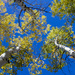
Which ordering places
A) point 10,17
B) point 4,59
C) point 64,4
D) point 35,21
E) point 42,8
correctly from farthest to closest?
point 10,17
point 35,21
point 64,4
point 42,8
point 4,59

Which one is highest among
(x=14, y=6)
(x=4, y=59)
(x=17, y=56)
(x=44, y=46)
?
(x=14, y=6)

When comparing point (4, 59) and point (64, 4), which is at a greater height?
point (64, 4)

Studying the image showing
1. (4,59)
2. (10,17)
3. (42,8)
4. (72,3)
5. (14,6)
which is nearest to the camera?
(4,59)

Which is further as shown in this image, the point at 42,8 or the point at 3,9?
the point at 3,9

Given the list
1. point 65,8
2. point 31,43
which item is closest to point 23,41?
point 31,43

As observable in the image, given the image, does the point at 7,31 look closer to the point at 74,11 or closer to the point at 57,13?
the point at 57,13

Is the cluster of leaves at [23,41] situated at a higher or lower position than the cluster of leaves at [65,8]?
lower

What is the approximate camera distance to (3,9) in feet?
23.9

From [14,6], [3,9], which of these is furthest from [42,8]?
[3,9]

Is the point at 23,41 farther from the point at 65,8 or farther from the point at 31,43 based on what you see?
the point at 65,8

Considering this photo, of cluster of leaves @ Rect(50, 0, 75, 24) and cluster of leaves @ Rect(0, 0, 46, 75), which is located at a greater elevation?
cluster of leaves @ Rect(50, 0, 75, 24)

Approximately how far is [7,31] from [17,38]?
4.49 ft

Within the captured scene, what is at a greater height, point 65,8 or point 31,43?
point 65,8

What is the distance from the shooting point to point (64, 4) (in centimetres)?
574
